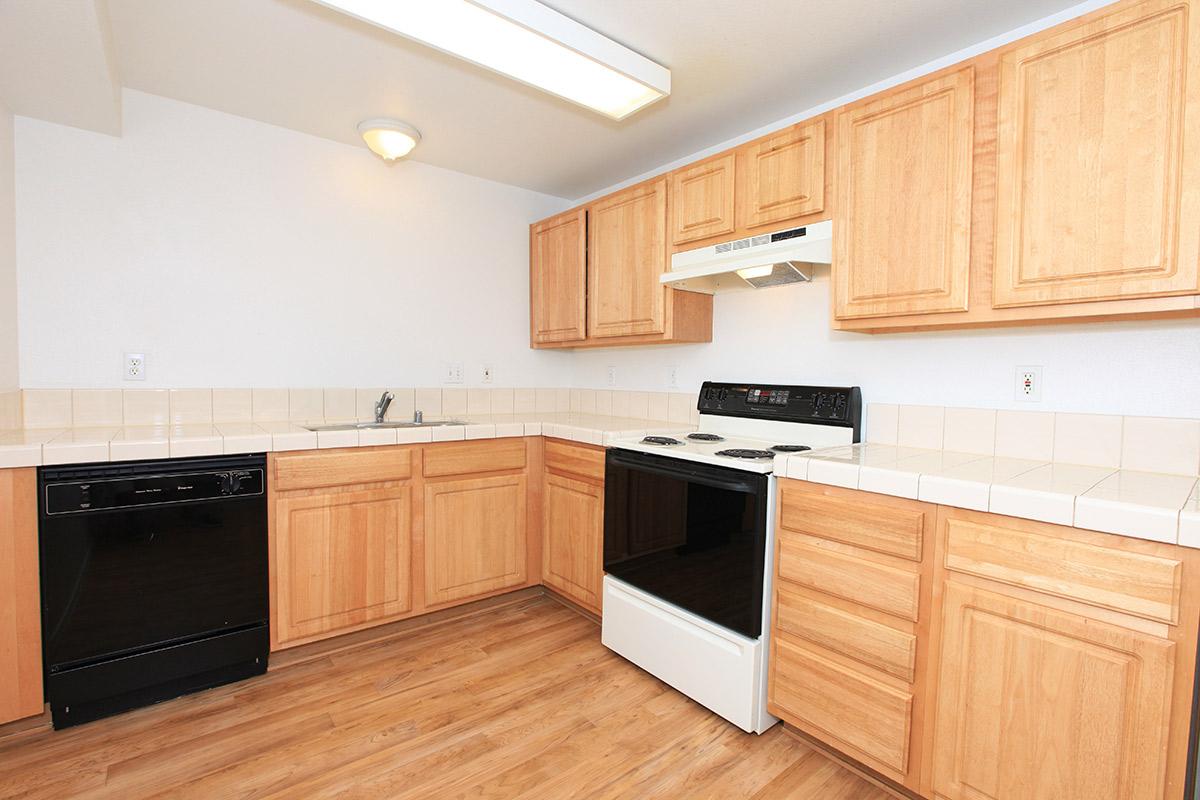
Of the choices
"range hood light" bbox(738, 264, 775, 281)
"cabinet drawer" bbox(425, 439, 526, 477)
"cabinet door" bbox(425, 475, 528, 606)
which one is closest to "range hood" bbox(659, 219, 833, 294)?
"range hood light" bbox(738, 264, 775, 281)

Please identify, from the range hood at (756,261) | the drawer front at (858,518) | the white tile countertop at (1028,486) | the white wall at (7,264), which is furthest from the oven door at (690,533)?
the white wall at (7,264)

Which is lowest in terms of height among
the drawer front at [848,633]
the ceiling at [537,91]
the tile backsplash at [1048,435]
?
the drawer front at [848,633]

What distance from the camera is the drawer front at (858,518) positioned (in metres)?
1.50

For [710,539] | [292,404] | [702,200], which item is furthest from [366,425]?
[702,200]

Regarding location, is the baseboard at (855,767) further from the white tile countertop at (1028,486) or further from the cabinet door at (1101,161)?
the cabinet door at (1101,161)

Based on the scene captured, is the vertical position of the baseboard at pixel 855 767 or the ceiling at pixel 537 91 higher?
the ceiling at pixel 537 91

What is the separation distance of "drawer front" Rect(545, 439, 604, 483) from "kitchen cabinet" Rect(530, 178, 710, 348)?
63cm

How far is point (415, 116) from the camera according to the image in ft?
8.19

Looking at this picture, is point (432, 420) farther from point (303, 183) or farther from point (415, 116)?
point (415, 116)

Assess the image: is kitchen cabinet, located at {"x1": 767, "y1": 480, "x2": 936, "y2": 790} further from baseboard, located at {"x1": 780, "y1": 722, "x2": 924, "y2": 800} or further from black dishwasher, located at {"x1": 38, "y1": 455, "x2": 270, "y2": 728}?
black dishwasher, located at {"x1": 38, "y1": 455, "x2": 270, "y2": 728}

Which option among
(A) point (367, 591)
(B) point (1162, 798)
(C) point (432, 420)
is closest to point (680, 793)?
(B) point (1162, 798)

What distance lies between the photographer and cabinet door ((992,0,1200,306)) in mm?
1312

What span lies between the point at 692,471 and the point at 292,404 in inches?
78.0

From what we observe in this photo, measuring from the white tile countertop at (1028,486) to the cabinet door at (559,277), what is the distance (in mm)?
1686
